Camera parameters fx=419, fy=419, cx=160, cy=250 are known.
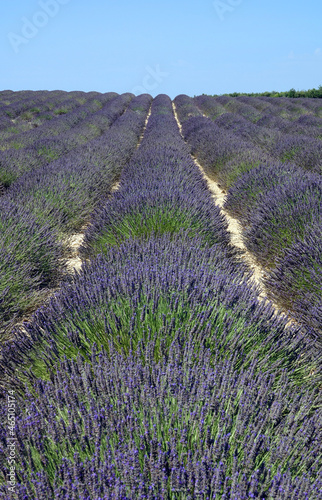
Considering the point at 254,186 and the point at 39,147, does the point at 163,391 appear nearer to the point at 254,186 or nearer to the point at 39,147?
the point at 254,186

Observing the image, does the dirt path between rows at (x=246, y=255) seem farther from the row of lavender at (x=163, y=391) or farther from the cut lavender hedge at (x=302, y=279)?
the row of lavender at (x=163, y=391)

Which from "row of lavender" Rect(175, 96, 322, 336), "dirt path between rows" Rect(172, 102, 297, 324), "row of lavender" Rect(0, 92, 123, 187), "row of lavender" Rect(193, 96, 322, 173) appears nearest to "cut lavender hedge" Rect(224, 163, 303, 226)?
"row of lavender" Rect(175, 96, 322, 336)

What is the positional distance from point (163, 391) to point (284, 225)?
2.84 meters

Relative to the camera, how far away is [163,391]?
1.44m

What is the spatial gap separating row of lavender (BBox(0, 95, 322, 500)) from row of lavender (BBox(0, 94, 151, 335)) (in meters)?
0.62

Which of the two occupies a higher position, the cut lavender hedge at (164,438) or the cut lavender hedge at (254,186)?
the cut lavender hedge at (254,186)

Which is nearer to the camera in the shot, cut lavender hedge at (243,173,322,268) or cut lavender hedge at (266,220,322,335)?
cut lavender hedge at (266,220,322,335)

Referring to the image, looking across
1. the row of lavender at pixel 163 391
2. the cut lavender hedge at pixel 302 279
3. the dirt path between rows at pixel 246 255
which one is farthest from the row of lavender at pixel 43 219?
the cut lavender hedge at pixel 302 279

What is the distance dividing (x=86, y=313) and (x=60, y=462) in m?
0.93

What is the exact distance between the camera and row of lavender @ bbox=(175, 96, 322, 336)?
3004 mm

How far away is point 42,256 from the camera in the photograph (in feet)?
11.6

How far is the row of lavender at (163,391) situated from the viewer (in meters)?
1.16

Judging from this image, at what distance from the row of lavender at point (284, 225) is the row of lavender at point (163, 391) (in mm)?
642

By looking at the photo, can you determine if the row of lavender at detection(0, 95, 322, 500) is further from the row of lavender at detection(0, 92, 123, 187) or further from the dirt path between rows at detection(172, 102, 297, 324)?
the row of lavender at detection(0, 92, 123, 187)
